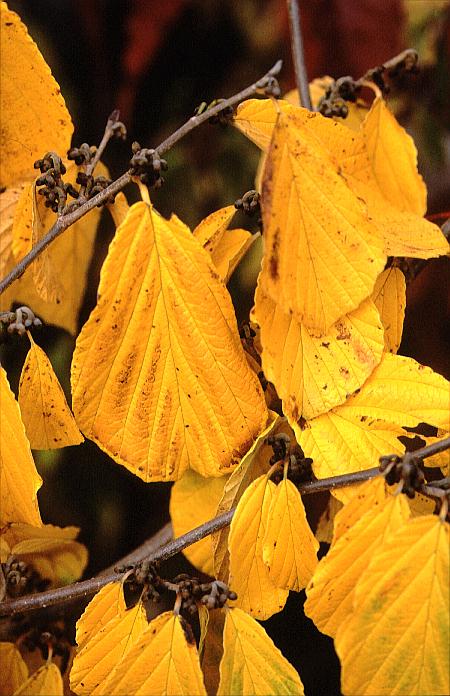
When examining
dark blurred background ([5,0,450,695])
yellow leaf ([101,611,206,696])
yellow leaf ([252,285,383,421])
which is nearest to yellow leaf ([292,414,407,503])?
yellow leaf ([252,285,383,421])

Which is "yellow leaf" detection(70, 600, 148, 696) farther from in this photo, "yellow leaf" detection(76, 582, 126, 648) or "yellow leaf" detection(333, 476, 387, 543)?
"yellow leaf" detection(333, 476, 387, 543)

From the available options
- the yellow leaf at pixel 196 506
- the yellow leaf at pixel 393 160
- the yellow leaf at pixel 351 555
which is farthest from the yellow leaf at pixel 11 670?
the yellow leaf at pixel 393 160

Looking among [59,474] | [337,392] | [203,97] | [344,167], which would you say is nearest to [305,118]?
[344,167]

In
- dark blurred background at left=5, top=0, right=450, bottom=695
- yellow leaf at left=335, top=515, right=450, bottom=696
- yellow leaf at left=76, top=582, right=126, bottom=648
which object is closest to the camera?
yellow leaf at left=335, top=515, right=450, bottom=696

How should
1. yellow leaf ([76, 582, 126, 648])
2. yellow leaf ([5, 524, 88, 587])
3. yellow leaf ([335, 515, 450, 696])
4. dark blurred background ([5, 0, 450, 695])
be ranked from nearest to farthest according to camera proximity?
1. yellow leaf ([335, 515, 450, 696])
2. yellow leaf ([76, 582, 126, 648])
3. yellow leaf ([5, 524, 88, 587])
4. dark blurred background ([5, 0, 450, 695])

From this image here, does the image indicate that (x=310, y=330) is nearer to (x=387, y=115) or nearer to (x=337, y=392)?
(x=337, y=392)

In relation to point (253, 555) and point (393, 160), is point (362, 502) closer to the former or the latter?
point (253, 555)

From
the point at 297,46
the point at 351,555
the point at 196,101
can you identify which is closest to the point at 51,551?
the point at 351,555
